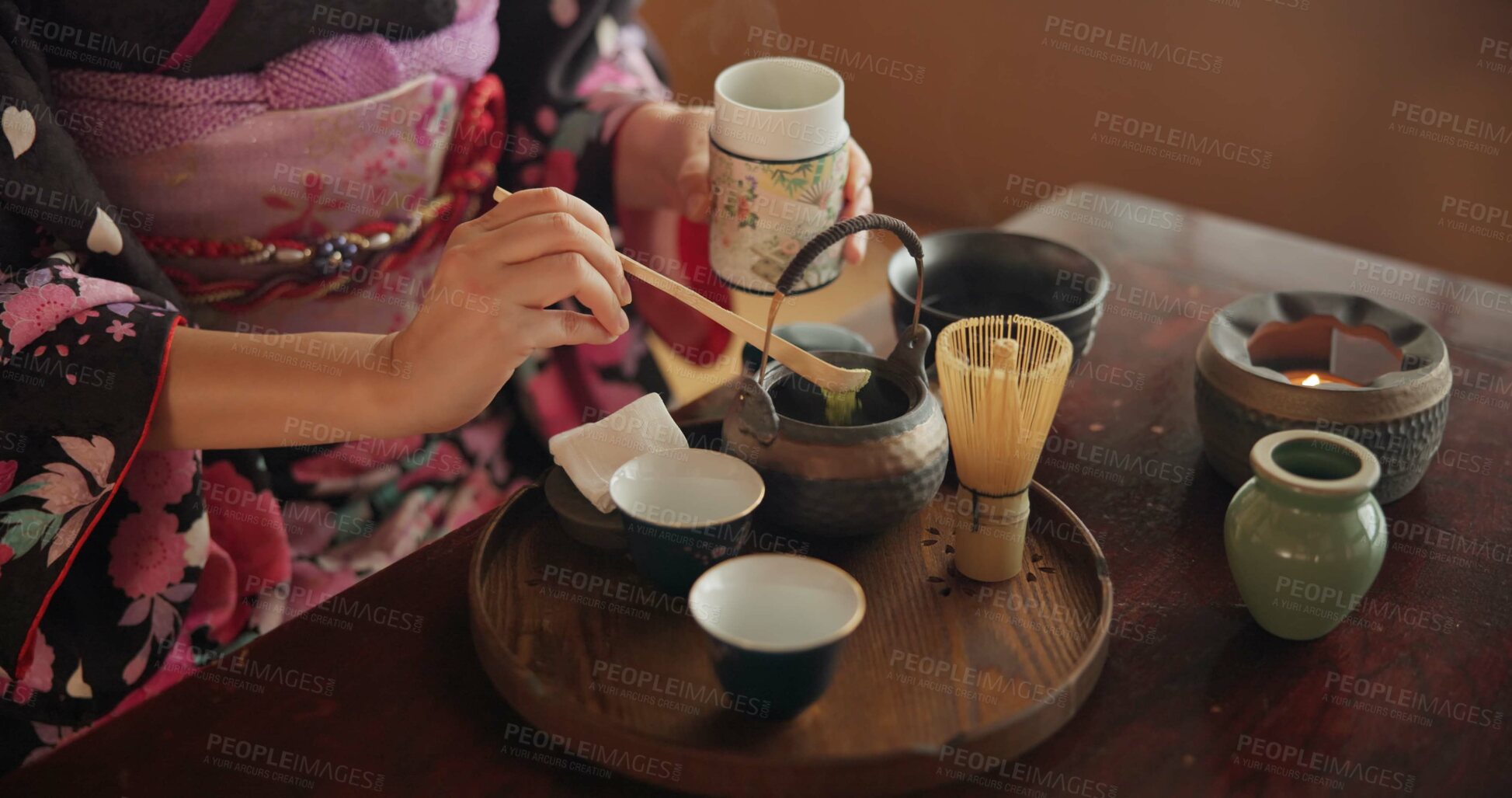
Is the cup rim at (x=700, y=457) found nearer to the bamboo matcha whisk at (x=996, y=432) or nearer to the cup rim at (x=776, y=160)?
the bamboo matcha whisk at (x=996, y=432)

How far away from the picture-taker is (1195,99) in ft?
8.58

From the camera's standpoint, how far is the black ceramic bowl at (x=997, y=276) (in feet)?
3.55

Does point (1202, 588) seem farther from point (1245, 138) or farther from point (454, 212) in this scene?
point (1245, 138)

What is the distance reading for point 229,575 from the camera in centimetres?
106

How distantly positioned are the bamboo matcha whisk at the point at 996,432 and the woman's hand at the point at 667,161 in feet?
1.09

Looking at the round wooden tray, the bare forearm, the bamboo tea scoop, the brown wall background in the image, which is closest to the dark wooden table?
the round wooden tray

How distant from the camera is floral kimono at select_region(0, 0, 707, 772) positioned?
2.76 ft

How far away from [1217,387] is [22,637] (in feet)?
3.06

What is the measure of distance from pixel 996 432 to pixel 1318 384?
12.5 inches

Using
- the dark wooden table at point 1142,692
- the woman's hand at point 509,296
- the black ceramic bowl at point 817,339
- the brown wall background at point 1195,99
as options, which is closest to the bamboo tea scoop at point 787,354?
the woman's hand at point 509,296

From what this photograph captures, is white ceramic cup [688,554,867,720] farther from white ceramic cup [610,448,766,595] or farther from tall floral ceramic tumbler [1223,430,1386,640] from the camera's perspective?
tall floral ceramic tumbler [1223,430,1386,640]

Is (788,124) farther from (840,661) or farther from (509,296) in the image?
(840,661)

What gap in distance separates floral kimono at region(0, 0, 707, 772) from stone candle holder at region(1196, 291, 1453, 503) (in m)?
0.70

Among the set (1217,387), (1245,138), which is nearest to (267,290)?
(1217,387)
